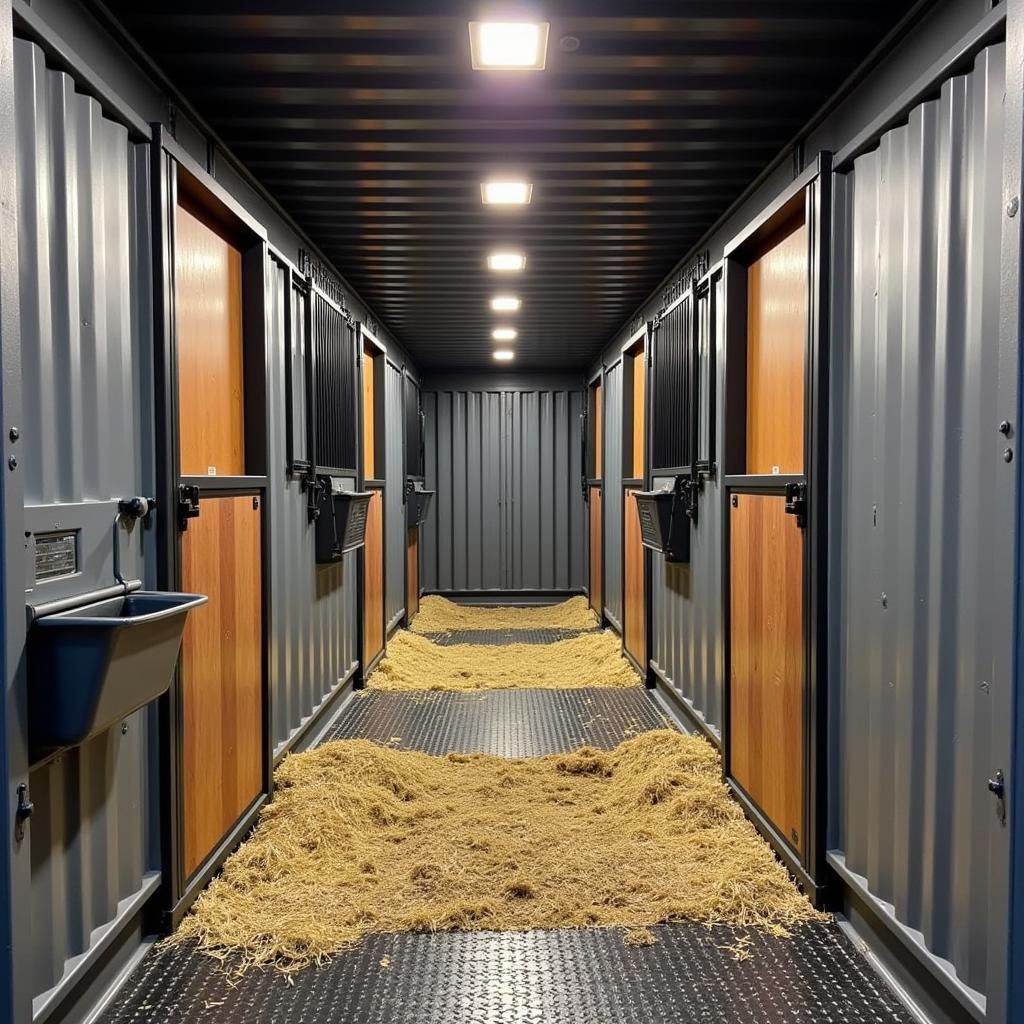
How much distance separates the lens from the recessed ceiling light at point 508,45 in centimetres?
259

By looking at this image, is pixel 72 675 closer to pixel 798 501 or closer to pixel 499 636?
pixel 798 501

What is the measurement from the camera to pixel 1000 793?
1745 mm

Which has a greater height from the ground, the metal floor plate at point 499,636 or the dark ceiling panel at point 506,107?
the dark ceiling panel at point 506,107

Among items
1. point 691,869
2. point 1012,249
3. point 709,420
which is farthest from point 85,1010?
point 709,420

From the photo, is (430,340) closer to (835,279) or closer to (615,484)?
(615,484)

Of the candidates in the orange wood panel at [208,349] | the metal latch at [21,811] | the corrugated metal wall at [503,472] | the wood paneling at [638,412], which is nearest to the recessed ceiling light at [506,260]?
the wood paneling at [638,412]

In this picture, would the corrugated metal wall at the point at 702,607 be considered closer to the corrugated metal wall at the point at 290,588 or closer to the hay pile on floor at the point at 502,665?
the hay pile on floor at the point at 502,665

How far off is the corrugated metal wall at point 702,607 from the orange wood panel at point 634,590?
0.63 meters

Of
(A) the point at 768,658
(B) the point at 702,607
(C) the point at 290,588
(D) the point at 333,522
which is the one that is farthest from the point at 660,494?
(C) the point at 290,588

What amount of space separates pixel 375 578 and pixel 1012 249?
5266mm

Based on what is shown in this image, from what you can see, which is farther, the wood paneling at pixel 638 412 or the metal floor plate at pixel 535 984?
the wood paneling at pixel 638 412

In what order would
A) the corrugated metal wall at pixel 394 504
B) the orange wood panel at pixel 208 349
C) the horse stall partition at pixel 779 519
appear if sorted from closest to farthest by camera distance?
1. the horse stall partition at pixel 779 519
2. the orange wood panel at pixel 208 349
3. the corrugated metal wall at pixel 394 504

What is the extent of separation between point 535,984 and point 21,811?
1.41 meters

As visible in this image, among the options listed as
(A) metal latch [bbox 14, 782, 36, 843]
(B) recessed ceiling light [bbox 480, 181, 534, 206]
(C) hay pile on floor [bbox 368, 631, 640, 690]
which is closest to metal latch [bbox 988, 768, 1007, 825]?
(A) metal latch [bbox 14, 782, 36, 843]
